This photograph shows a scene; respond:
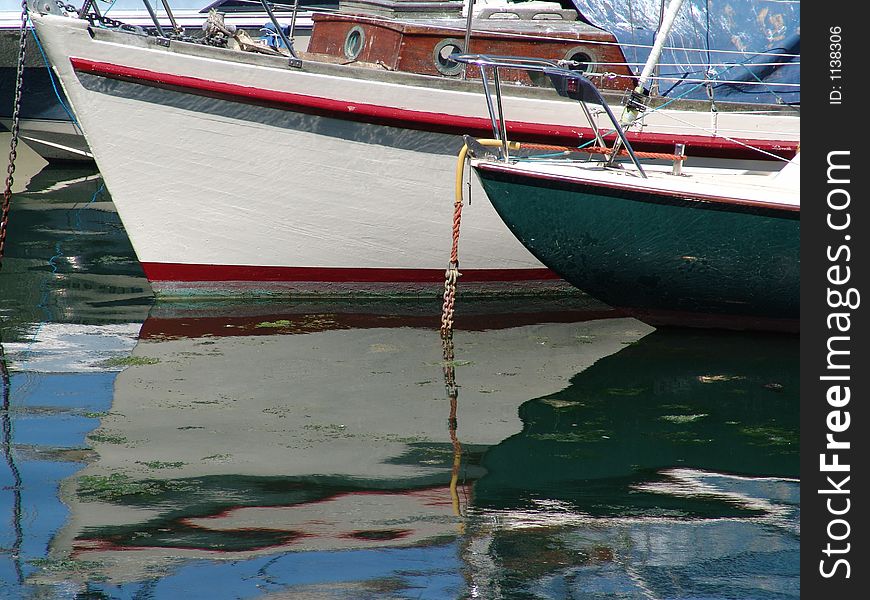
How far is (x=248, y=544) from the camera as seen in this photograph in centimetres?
429

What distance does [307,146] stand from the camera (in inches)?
312

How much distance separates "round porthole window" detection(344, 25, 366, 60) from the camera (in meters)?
8.59

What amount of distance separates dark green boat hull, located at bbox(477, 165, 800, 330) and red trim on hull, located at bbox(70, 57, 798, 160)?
1.02m

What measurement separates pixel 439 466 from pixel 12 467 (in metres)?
1.97

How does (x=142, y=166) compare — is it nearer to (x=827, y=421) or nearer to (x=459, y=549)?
(x=459, y=549)

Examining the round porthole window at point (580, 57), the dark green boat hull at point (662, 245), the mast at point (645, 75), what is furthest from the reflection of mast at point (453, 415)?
the round porthole window at point (580, 57)

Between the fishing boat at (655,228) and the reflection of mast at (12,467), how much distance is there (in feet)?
10.2

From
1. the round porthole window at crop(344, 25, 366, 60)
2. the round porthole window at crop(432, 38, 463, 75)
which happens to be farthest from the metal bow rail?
the round porthole window at crop(344, 25, 366, 60)

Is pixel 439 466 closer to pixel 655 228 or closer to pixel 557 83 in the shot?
pixel 655 228

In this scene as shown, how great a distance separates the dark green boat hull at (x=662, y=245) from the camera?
6.76 meters

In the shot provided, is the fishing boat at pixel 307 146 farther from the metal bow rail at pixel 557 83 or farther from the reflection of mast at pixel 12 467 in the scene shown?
the reflection of mast at pixel 12 467

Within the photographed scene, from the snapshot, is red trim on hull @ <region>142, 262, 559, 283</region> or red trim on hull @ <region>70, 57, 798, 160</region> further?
red trim on hull @ <region>142, 262, 559, 283</region>

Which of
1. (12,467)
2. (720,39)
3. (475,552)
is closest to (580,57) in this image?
(720,39)

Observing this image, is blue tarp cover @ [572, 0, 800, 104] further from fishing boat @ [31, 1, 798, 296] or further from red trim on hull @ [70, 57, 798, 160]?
red trim on hull @ [70, 57, 798, 160]
